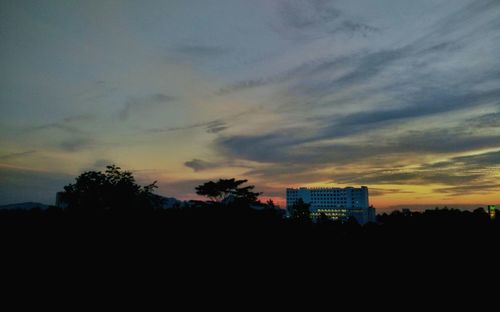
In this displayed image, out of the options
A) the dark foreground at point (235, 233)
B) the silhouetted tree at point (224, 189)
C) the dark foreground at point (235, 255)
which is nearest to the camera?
the dark foreground at point (235, 255)

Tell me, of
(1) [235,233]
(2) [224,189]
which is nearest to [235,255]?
(1) [235,233]

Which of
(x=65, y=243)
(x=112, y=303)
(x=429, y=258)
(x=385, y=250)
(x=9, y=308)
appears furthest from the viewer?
(x=385, y=250)

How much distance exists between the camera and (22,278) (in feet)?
19.2

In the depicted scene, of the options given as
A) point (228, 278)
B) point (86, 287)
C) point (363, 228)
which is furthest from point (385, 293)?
point (86, 287)

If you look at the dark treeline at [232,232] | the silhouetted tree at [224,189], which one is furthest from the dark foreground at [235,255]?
the silhouetted tree at [224,189]

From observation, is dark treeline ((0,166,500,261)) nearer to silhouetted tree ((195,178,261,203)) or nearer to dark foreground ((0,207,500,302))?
dark foreground ((0,207,500,302))

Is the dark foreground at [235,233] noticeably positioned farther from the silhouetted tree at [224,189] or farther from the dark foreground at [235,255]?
the silhouetted tree at [224,189]

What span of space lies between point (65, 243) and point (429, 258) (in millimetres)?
8808

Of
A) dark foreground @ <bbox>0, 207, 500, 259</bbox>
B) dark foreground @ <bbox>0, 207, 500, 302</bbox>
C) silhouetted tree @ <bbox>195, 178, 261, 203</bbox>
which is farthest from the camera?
silhouetted tree @ <bbox>195, 178, 261, 203</bbox>

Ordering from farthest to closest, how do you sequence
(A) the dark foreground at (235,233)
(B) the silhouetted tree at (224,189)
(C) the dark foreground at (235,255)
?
(B) the silhouetted tree at (224,189)
(A) the dark foreground at (235,233)
(C) the dark foreground at (235,255)

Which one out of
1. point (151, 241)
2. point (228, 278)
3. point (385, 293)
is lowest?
point (385, 293)

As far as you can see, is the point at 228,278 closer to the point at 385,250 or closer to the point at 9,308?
the point at 9,308

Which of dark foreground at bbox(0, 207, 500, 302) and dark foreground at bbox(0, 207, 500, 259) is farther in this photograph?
dark foreground at bbox(0, 207, 500, 259)

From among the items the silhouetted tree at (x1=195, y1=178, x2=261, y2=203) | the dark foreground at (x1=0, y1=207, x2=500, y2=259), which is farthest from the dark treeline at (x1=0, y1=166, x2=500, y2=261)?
the silhouetted tree at (x1=195, y1=178, x2=261, y2=203)
